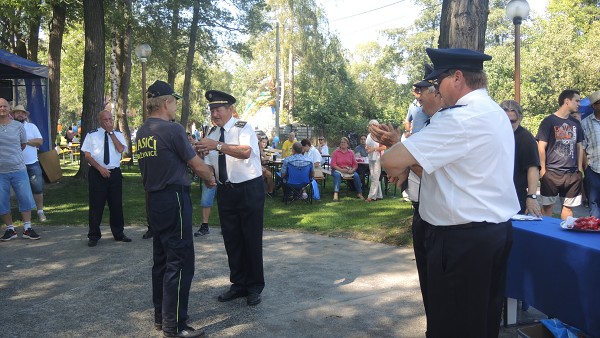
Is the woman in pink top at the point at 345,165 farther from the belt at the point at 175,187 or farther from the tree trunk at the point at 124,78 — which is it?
the tree trunk at the point at 124,78

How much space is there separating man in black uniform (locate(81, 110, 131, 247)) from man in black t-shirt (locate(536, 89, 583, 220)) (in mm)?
5930

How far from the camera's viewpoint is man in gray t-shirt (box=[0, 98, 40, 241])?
7398 mm

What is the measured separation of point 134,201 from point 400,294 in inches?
332

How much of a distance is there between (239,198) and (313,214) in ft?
17.7

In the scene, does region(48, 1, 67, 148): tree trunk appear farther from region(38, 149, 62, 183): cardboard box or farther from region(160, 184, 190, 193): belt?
region(160, 184, 190, 193): belt

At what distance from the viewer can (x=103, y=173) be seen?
733cm

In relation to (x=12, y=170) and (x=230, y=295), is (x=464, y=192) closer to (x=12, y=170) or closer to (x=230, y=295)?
(x=230, y=295)

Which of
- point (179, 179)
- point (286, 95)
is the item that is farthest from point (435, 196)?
point (286, 95)

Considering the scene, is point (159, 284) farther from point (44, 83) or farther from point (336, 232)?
point (44, 83)

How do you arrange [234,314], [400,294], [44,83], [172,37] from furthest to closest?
[172,37] < [44,83] < [400,294] < [234,314]

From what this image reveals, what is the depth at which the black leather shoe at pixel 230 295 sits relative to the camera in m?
4.97

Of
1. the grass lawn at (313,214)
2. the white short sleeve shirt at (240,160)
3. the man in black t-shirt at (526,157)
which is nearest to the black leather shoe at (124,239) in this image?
the grass lawn at (313,214)

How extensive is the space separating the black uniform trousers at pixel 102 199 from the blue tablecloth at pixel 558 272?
18.8ft

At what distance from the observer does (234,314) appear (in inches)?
182
